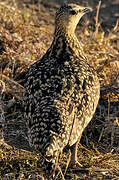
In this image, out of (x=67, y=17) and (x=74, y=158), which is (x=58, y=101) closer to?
(x=74, y=158)

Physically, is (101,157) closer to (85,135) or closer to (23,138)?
(85,135)

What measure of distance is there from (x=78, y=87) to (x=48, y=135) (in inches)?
29.4

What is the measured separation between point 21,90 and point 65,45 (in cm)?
105

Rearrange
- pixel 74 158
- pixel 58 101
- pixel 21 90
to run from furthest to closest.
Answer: pixel 21 90 < pixel 74 158 < pixel 58 101

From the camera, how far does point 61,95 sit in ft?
13.3

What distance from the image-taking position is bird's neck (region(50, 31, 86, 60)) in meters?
4.64

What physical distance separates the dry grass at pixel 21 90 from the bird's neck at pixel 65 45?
863 millimetres

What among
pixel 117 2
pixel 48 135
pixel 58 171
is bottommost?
pixel 58 171

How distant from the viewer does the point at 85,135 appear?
16.2 feet

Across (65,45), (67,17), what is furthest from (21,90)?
(67,17)

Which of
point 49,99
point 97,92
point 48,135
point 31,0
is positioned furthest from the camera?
point 31,0

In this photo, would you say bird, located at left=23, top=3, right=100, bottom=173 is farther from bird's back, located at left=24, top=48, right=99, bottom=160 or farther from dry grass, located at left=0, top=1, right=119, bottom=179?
dry grass, located at left=0, top=1, right=119, bottom=179

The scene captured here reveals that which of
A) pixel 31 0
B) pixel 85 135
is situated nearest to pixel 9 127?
pixel 85 135

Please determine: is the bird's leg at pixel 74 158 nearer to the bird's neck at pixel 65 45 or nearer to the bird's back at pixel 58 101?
the bird's back at pixel 58 101
